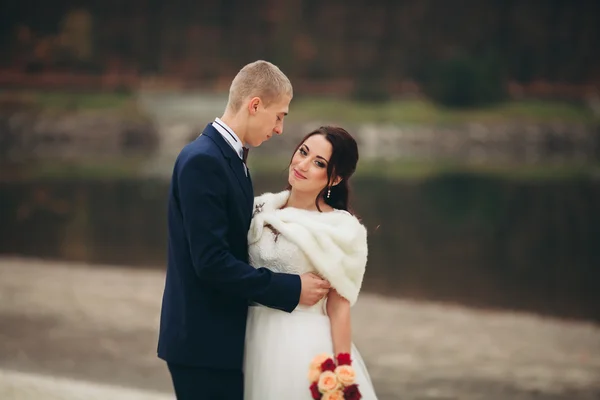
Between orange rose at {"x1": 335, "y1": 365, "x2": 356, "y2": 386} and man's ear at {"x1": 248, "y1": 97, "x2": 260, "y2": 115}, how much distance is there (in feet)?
2.43

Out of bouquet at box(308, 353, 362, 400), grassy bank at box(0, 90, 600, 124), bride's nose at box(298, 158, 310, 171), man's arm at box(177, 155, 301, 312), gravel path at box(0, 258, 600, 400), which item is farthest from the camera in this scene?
grassy bank at box(0, 90, 600, 124)

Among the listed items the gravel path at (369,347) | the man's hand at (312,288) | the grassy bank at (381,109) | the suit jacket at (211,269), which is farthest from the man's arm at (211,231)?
the grassy bank at (381,109)

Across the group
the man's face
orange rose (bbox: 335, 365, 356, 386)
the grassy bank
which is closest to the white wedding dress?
orange rose (bbox: 335, 365, 356, 386)

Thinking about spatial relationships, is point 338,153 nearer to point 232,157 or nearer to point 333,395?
point 232,157

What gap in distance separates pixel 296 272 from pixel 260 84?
538mm

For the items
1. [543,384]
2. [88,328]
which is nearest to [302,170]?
[543,384]

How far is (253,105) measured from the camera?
2.46m

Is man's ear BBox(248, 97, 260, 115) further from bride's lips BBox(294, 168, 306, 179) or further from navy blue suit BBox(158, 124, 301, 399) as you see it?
bride's lips BBox(294, 168, 306, 179)

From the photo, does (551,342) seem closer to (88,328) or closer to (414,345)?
(414,345)

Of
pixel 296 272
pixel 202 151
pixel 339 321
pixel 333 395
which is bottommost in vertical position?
pixel 333 395

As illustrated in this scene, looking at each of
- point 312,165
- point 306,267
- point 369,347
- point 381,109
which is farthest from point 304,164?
point 381,109

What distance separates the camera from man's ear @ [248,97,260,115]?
2.45m

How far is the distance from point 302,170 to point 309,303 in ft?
1.25

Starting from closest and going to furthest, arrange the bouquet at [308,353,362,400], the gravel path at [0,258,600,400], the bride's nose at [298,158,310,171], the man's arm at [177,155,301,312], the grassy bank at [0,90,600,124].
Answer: the man's arm at [177,155,301,312]
the bouquet at [308,353,362,400]
the bride's nose at [298,158,310,171]
the gravel path at [0,258,600,400]
the grassy bank at [0,90,600,124]
